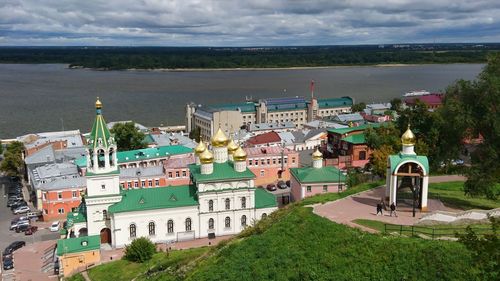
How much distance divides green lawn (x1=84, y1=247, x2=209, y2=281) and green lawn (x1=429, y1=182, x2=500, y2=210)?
10207mm

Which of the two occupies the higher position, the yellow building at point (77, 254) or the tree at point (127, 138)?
the tree at point (127, 138)

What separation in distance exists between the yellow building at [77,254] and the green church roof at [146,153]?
48.6 feet

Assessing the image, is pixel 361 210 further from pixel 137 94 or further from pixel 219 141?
pixel 137 94

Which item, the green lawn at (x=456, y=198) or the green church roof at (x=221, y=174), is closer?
the green lawn at (x=456, y=198)

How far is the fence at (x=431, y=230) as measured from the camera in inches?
608

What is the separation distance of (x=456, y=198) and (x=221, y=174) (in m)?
13.1

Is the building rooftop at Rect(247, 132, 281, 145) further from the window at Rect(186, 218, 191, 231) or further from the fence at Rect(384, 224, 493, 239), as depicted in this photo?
the fence at Rect(384, 224, 493, 239)

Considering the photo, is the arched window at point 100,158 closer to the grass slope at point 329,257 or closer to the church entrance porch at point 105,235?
the church entrance porch at point 105,235

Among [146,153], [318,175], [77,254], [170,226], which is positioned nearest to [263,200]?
[318,175]

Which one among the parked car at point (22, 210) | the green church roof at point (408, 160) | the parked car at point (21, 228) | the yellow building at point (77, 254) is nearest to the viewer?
the green church roof at point (408, 160)

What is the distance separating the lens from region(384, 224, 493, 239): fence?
15.5m

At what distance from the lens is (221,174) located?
2856 cm

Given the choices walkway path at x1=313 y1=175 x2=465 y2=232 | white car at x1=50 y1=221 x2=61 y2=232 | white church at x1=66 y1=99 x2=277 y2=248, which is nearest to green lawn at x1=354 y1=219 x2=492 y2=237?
walkway path at x1=313 y1=175 x2=465 y2=232

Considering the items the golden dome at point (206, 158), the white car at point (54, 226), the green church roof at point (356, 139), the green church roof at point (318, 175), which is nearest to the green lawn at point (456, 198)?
the green church roof at point (318, 175)
